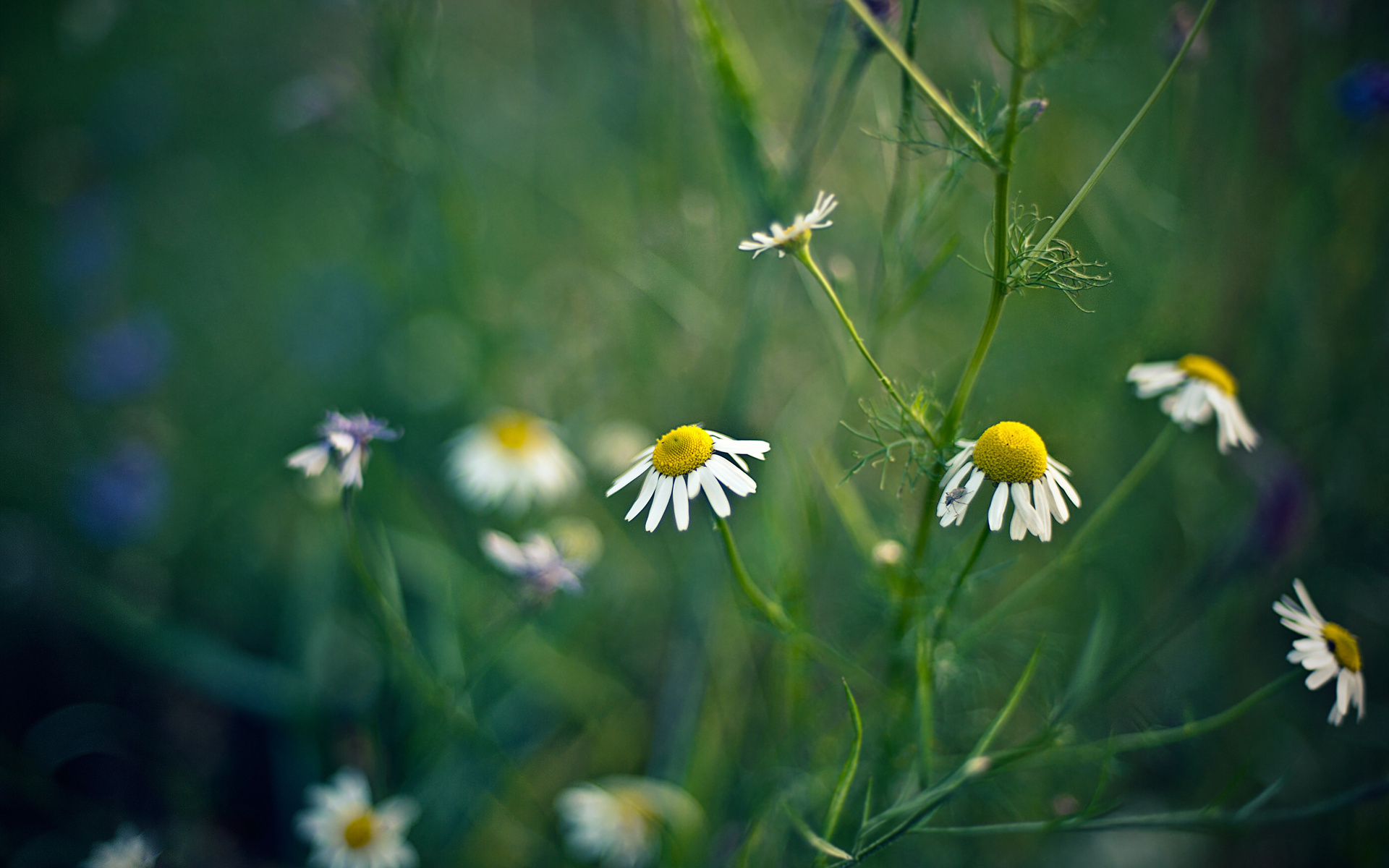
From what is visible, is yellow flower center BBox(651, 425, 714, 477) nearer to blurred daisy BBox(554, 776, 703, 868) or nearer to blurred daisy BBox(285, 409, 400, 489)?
blurred daisy BBox(285, 409, 400, 489)

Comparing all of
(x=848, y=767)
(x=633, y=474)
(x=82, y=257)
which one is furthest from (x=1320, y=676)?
(x=82, y=257)

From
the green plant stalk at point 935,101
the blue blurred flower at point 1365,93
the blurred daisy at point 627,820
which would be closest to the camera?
the green plant stalk at point 935,101

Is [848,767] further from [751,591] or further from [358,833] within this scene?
[358,833]

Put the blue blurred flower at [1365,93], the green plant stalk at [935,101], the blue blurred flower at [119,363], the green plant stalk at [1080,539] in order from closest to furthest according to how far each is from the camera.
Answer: the green plant stalk at [935,101] < the green plant stalk at [1080,539] < the blue blurred flower at [1365,93] < the blue blurred flower at [119,363]

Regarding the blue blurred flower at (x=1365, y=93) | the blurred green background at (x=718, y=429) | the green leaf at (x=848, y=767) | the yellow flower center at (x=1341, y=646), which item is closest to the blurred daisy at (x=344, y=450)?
the blurred green background at (x=718, y=429)

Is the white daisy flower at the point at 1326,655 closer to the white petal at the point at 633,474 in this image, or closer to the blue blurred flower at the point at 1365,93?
the white petal at the point at 633,474

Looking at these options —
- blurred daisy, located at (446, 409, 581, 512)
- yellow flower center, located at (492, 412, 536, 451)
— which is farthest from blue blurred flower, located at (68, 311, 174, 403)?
yellow flower center, located at (492, 412, 536, 451)

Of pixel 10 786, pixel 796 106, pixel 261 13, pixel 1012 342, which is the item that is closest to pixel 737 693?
pixel 1012 342
